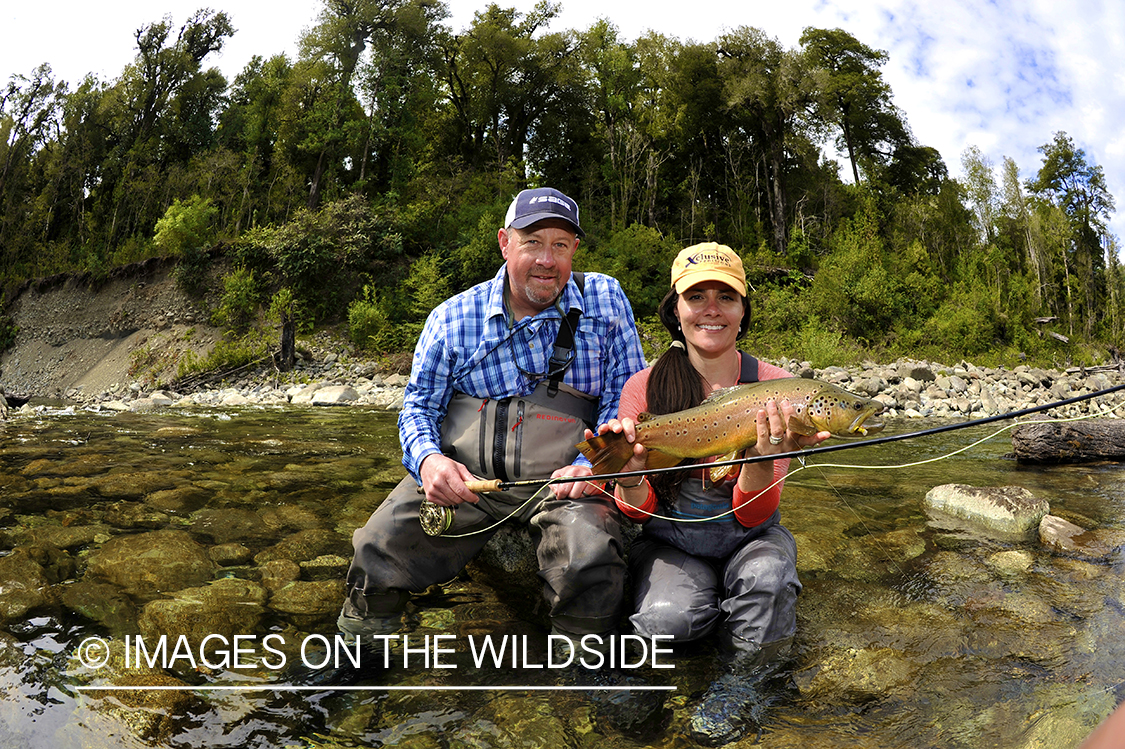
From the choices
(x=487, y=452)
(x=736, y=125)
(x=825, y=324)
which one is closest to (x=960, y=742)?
(x=487, y=452)

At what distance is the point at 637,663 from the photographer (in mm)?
3047

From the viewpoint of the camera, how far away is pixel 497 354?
3.68 m

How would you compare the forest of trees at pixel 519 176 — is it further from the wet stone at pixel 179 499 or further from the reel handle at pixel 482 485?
the reel handle at pixel 482 485

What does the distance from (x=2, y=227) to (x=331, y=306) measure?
2678 cm

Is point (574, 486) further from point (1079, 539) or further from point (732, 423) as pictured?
point (1079, 539)

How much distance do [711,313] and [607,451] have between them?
88 cm

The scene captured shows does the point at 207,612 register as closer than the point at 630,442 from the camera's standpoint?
No

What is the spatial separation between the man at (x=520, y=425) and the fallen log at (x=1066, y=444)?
23.1ft

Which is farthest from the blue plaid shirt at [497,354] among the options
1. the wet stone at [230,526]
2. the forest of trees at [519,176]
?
the forest of trees at [519,176]

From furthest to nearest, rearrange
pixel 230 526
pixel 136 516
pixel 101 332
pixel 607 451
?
pixel 101 332 < pixel 136 516 < pixel 230 526 < pixel 607 451

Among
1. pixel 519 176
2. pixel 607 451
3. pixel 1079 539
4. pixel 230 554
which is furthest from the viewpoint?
pixel 519 176

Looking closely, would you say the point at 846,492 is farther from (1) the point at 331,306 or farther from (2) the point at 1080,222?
(2) the point at 1080,222

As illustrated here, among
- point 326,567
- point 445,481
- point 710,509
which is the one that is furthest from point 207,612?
point 710,509

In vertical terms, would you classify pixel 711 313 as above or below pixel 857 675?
above
